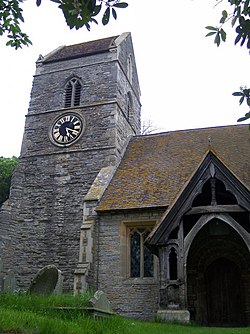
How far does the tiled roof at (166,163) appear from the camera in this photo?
1494 cm

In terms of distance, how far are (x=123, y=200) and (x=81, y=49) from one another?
10911 mm

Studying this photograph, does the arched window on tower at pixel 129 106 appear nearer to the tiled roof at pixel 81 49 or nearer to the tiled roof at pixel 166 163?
the tiled roof at pixel 166 163

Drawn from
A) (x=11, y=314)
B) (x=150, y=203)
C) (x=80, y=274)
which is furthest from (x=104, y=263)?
(x=11, y=314)

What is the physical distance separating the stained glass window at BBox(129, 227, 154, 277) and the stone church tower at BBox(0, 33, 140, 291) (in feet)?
8.90

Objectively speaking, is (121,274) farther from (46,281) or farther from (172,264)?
(46,281)

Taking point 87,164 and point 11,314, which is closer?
point 11,314

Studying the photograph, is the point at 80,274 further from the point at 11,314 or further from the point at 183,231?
the point at 11,314

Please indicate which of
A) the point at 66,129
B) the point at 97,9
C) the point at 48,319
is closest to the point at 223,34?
the point at 97,9

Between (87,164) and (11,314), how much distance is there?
41.9ft

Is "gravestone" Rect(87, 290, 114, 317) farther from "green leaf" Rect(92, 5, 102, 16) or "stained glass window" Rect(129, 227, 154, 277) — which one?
"stained glass window" Rect(129, 227, 154, 277)

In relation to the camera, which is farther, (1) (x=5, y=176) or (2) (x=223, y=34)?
(1) (x=5, y=176)

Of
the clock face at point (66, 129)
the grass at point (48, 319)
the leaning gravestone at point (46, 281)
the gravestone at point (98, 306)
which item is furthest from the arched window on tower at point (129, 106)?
the gravestone at point (98, 306)

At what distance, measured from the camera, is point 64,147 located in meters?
19.0

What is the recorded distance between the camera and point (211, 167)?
1171cm
